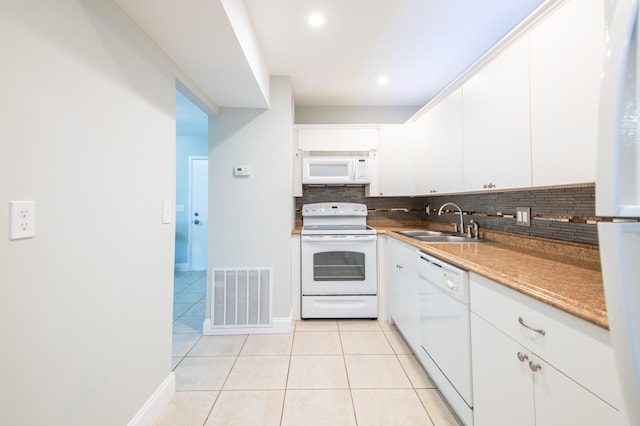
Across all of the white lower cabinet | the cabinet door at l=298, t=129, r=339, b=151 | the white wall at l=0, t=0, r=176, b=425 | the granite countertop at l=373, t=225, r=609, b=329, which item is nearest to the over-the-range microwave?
the cabinet door at l=298, t=129, r=339, b=151

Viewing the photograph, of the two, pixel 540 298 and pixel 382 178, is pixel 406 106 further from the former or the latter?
pixel 540 298

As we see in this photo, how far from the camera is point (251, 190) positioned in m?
2.42

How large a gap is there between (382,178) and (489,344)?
214 centimetres

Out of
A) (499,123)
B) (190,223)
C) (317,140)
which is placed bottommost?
(190,223)

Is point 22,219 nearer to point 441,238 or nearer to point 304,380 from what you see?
point 304,380

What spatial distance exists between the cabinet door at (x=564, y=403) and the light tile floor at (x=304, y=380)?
745 millimetres

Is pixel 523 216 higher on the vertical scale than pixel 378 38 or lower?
lower

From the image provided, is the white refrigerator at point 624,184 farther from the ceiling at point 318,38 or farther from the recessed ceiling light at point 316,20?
the recessed ceiling light at point 316,20

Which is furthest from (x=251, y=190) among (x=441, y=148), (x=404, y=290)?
(x=441, y=148)

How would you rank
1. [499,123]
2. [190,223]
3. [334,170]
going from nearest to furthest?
[499,123] → [334,170] → [190,223]

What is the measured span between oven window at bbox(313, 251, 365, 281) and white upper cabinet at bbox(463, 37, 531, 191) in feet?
4.03

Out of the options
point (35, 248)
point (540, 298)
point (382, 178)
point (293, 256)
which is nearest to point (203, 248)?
point (293, 256)

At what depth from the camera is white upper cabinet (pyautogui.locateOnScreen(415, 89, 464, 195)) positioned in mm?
1966

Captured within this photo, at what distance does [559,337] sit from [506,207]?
4.65 ft
